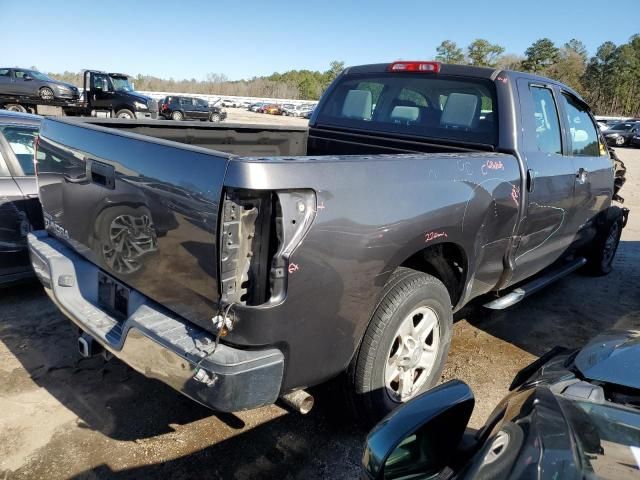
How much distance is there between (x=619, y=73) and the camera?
72.6 metres

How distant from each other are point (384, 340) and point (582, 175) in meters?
2.83

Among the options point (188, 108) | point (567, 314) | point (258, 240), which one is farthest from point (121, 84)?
point (258, 240)

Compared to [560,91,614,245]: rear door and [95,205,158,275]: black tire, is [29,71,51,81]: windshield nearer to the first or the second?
[95,205,158,275]: black tire

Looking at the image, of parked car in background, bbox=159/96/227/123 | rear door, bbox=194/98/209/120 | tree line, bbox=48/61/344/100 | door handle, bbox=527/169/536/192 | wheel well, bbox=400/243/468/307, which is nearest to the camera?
wheel well, bbox=400/243/468/307

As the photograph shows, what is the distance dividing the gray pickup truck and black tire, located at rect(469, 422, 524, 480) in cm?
88

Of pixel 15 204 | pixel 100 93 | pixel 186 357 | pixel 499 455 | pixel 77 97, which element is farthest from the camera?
pixel 77 97

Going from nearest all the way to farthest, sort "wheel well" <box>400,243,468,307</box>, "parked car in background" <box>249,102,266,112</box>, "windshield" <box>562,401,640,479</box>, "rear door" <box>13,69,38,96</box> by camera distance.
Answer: "windshield" <box>562,401,640,479</box>
"wheel well" <box>400,243,468,307</box>
"rear door" <box>13,69,38,96</box>
"parked car in background" <box>249,102,266,112</box>

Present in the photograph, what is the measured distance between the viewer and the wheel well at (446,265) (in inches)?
115

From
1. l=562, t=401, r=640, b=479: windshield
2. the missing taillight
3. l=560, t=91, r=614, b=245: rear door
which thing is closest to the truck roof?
l=560, t=91, r=614, b=245: rear door

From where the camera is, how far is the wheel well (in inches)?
115

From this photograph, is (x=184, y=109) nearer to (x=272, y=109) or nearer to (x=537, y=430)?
(x=272, y=109)

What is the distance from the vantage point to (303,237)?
195cm

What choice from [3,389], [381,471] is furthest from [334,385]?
[3,389]

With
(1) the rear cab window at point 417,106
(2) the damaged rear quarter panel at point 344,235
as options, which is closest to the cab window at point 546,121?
(1) the rear cab window at point 417,106
